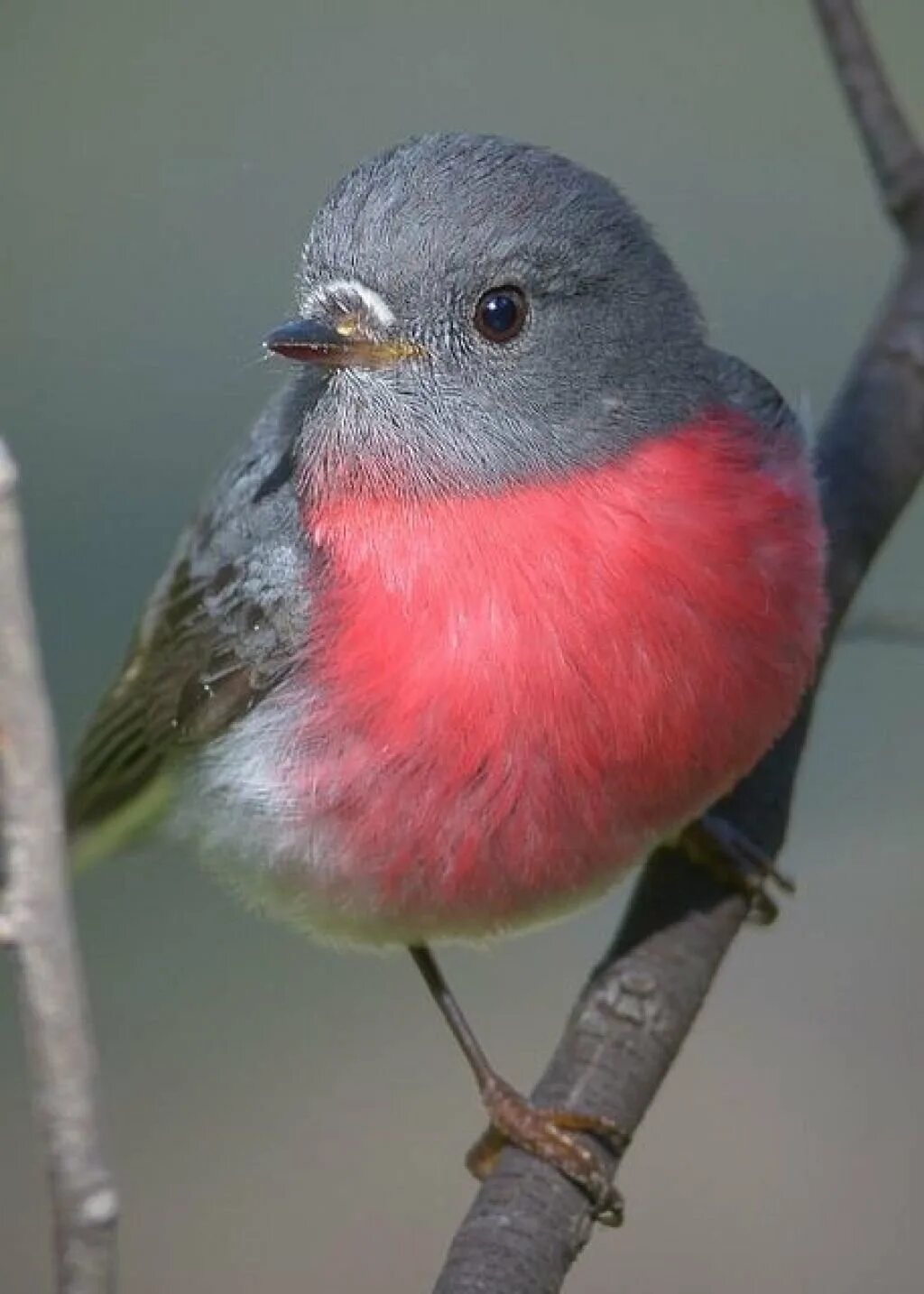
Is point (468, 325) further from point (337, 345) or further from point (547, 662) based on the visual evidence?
point (547, 662)

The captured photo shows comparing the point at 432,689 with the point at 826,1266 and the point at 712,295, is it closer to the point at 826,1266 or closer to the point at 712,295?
the point at 826,1266

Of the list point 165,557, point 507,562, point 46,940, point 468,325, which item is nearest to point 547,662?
point 507,562

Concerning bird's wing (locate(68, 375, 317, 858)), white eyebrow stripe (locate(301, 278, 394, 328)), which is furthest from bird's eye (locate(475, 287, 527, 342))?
bird's wing (locate(68, 375, 317, 858))

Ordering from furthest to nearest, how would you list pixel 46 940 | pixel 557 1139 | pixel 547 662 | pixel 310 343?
1. pixel 557 1139
2. pixel 547 662
3. pixel 310 343
4. pixel 46 940

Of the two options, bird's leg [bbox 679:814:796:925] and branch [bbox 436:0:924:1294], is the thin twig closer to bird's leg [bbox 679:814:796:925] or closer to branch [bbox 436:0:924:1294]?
branch [bbox 436:0:924:1294]

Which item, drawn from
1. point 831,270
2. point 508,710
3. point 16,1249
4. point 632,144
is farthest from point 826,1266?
point 632,144

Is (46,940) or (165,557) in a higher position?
(46,940)

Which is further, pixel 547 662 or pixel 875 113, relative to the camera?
pixel 875 113
